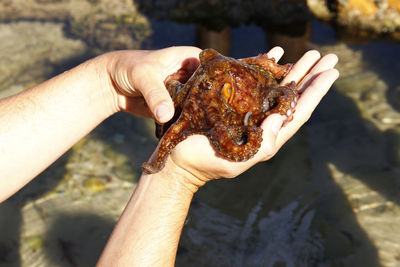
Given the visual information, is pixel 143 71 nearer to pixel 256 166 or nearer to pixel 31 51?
pixel 256 166

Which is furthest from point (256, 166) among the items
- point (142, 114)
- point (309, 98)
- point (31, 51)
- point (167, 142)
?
point (31, 51)

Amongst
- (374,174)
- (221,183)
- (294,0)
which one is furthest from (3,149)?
(294,0)

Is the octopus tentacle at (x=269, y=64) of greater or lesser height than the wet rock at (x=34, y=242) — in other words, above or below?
above

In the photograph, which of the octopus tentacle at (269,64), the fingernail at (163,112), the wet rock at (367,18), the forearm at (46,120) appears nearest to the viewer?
the fingernail at (163,112)

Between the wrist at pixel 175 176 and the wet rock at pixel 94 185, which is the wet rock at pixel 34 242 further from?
the wrist at pixel 175 176

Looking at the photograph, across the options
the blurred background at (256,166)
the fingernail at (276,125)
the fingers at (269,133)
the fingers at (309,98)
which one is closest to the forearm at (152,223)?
the fingers at (269,133)
